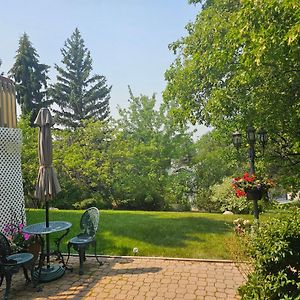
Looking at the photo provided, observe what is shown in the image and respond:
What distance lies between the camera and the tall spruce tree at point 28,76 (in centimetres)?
2875

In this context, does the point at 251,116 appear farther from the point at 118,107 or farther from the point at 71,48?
the point at 71,48

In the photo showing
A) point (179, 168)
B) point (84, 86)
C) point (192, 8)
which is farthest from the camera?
point (84, 86)

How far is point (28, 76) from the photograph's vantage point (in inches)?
1147

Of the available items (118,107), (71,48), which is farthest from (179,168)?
(71,48)

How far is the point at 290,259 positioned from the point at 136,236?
4967 millimetres

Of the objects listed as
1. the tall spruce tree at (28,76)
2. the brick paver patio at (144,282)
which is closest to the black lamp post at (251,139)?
the brick paver patio at (144,282)

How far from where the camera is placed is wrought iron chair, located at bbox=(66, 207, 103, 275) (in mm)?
5891

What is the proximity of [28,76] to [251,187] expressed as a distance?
1093 inches

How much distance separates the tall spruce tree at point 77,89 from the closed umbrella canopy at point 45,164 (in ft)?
88.9

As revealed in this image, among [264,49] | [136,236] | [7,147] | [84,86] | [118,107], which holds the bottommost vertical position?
[136,236]

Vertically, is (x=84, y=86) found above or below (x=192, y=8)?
above

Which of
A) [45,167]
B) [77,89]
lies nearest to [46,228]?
[45,167]

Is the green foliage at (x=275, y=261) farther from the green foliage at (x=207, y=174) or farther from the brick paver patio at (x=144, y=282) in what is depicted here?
the green foliage at (x=207, y=174)

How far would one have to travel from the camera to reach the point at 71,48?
34594mm
